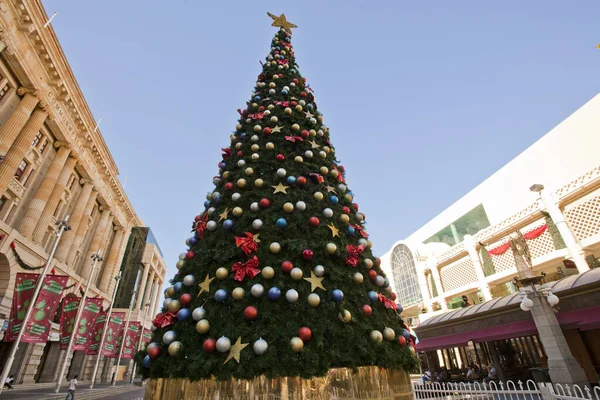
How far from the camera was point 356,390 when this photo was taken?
2.75 m

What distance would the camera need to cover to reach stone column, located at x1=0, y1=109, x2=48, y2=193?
639 inches

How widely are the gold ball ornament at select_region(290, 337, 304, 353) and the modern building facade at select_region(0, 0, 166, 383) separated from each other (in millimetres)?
20448

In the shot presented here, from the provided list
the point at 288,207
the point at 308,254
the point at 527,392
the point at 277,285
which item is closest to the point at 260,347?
the point at 277,285

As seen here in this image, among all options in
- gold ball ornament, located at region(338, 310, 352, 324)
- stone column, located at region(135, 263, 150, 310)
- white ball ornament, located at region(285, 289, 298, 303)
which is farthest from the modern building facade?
gold ball ornament, located at region(338, 310, 352, 324)

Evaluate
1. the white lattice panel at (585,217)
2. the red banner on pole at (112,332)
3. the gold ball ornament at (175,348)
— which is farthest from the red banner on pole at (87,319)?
the white lattice panel at (585,217)

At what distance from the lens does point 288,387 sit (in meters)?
2.57

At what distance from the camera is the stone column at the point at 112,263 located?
2952cm

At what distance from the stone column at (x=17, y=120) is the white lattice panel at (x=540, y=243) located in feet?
107

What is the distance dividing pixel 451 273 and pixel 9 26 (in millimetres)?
35763

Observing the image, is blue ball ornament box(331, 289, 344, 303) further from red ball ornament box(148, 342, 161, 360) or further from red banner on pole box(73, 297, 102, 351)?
red banner on pole box(73, 297, 102, 351)

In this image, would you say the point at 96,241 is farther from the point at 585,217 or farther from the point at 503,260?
the point at 585,217

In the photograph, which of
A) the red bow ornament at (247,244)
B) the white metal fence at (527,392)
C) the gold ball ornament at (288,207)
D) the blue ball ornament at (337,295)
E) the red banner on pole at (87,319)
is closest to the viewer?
the blue ball ornament at (337,295)

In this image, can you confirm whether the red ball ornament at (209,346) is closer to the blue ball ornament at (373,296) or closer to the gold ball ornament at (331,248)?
the gold ball ornament at (331,248)

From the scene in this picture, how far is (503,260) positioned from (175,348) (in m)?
24.2
